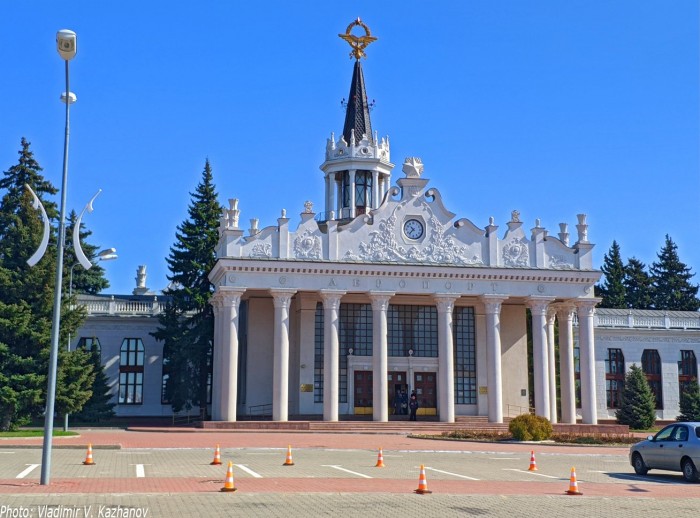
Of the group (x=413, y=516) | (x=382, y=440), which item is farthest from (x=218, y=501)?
(x=382, y=440)

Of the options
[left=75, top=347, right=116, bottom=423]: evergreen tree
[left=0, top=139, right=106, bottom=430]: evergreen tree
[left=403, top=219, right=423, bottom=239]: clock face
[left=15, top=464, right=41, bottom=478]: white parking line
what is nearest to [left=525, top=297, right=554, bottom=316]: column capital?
[left=403, top=219, right=423, bottom=239]: clock face

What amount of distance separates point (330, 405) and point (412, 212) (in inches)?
512

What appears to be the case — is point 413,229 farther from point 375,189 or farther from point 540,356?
point 540,356

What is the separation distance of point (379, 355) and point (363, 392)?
4.89m

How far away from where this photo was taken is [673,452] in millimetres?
23969

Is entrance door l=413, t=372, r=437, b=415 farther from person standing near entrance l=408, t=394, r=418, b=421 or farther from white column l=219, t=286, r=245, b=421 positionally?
white column l=219, t=286, r=245, b=421

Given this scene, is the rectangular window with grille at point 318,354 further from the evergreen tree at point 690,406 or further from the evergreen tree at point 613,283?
the evergreen tree at point 613,283

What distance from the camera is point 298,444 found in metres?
36.8

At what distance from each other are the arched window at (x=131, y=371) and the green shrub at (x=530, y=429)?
3390 cm

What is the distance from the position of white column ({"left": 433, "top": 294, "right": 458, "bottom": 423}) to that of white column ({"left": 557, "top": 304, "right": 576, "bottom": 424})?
7.68 metres

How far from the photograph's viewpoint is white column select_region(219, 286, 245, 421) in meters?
49.5

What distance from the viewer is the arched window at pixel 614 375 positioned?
228ft

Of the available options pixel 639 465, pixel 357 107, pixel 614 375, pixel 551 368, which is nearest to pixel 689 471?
pixel 639 465

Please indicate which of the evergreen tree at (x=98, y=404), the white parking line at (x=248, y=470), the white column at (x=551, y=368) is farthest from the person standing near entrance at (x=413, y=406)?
the white parking line at (x=248, y=470)
